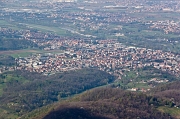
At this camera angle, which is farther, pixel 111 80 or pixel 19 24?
pixel 19 24

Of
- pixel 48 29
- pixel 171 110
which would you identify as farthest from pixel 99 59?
pixel 171 110

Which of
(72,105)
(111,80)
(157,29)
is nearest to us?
(72,105)

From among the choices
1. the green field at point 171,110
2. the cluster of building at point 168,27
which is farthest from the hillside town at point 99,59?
the cluster of building at point 168,27

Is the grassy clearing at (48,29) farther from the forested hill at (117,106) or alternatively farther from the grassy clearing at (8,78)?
the forested hill at (117,106)

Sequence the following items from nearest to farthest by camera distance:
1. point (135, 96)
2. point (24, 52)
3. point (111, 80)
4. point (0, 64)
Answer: point (135, 96) < point (111, 80) < point (0, 64) < point (24, 52)

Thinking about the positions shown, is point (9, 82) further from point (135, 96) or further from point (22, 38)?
point (22, 38)

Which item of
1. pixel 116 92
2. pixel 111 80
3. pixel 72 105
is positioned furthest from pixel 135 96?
pixel 111 80

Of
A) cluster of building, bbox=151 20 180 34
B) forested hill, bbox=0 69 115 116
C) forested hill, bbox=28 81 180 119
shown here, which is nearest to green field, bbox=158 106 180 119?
forested hill, bbox=28 81 180 119
